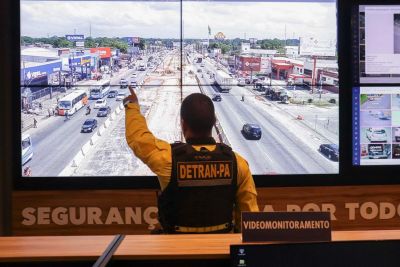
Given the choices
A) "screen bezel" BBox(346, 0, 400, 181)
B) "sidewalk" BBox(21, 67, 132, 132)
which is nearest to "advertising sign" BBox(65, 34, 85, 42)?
"sidewalk" BBox(21, 67, 132, 132)

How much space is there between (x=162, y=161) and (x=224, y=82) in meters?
1.77

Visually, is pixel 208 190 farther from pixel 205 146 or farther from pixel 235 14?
pixel 235 14

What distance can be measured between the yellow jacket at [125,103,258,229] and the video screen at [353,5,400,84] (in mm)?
1861

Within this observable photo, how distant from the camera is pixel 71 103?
3.83 metres

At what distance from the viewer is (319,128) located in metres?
3.85

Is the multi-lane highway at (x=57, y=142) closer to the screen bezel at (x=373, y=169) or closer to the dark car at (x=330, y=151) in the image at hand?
the dark car at (x=330, y=151)

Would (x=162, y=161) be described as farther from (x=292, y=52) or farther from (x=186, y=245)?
(x=292, y=52)

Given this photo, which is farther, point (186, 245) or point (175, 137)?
point (175, 137)

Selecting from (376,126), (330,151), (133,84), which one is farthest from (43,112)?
(376,126)

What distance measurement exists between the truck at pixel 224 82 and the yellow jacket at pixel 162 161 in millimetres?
1611

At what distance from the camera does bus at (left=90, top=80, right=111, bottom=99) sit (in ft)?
12.7

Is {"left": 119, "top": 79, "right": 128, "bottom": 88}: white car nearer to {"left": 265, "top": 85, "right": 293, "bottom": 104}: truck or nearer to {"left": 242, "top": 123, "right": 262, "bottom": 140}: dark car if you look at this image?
{"left": 242, "top": 123, "right": 262, "bottom": 140}: dark car

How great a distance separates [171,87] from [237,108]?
51 centimetres

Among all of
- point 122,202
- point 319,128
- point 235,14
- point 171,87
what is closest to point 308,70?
point 319,128
